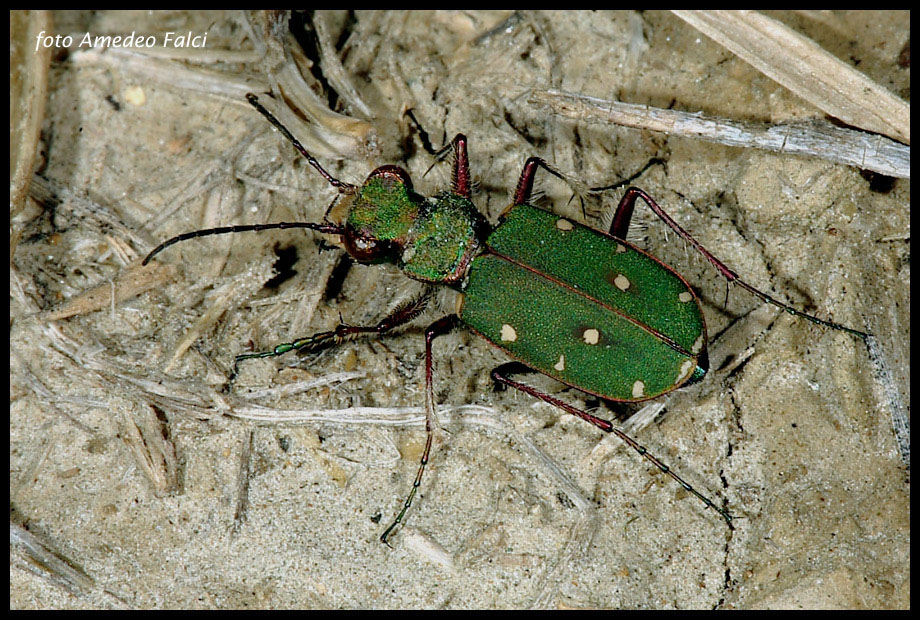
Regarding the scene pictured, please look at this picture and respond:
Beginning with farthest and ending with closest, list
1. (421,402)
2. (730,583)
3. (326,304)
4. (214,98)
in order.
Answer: (214,98), (326,304), (421,402), (730,583)

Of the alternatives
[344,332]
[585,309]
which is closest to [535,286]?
[585,309]

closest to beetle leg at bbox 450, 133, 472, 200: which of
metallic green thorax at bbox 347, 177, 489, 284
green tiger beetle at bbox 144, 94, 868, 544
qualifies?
green tiger beetle at bbox 144, 94, 868, 544

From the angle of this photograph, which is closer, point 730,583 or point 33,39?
point 730,583

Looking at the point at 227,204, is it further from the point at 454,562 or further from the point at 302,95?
the point at 454,562

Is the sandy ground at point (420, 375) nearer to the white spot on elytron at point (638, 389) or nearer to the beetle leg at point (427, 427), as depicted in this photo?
the beetle leg at point (427, 427)

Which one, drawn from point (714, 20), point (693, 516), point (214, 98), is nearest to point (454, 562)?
point (693, 516)

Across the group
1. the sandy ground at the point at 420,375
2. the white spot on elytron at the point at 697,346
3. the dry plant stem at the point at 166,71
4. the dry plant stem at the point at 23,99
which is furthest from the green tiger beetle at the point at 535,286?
the dry plant stem at the point at 23,99

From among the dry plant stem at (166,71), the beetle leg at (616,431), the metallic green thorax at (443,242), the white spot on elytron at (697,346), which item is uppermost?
the dry plant stem at (166,71)

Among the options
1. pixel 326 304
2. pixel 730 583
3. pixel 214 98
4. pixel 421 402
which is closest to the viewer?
pixel 730 583

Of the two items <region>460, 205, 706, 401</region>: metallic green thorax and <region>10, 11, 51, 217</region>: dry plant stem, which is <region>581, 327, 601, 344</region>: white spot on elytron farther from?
<region>10, 11, 51, 217</region>: dry plant stem
